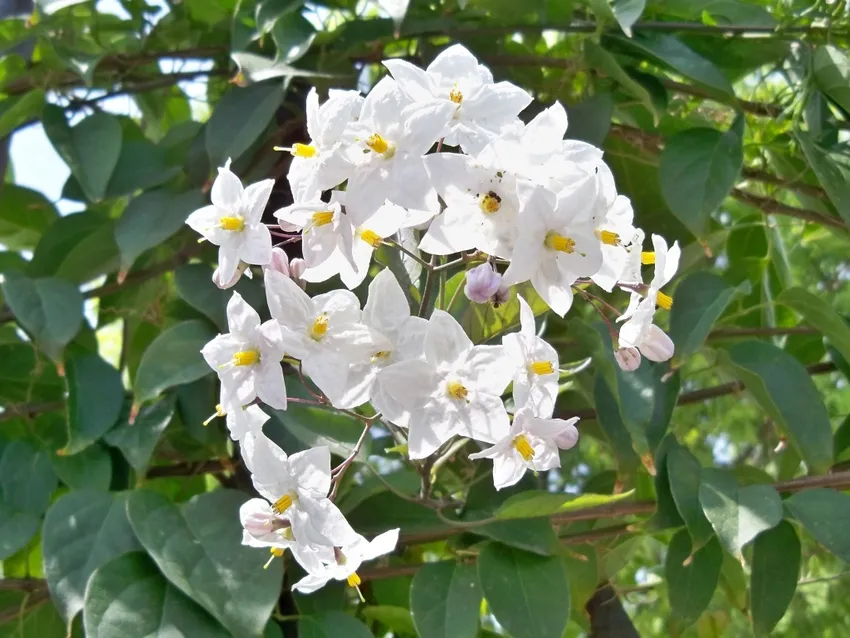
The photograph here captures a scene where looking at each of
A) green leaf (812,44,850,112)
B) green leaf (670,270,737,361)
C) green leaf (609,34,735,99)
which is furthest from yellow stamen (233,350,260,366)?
green leaf (812,44,850,112)

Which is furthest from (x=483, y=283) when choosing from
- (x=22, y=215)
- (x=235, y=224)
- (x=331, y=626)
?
(x=22, y=215)

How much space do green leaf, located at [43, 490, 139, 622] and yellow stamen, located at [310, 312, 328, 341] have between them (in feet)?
1.26

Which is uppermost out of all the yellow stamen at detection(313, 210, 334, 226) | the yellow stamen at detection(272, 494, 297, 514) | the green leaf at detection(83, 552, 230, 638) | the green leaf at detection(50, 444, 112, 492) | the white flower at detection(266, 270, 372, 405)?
the yellow stamen at detection(313, 210, 334, 226)

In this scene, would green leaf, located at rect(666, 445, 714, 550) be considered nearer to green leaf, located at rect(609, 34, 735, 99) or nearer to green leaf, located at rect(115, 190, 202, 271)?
green leaf, located at rect(609, 34, 735, 99)

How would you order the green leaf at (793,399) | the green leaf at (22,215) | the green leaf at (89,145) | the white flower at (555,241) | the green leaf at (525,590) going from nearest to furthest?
the white flower at (555,241)
the green leaf at (525,590)
the green leaf at (793,399)
the green leaf at (89,145)
the green leaf at (22,215)

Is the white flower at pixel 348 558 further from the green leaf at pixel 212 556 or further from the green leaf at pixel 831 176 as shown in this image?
the green leaf at pixel 831 176

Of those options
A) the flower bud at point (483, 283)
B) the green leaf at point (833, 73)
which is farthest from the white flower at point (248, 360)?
the green leaf at point (833, 73)

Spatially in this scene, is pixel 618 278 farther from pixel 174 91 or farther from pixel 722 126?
pixel 174 91

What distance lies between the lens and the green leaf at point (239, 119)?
0.83 meters

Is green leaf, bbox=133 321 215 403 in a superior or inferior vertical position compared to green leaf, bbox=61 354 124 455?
superior

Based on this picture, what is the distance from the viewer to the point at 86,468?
81 centimetres

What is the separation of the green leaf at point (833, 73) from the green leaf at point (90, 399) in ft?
2.48

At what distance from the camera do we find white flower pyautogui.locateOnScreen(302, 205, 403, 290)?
453 mm

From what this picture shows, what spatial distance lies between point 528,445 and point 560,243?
105 millimetres
